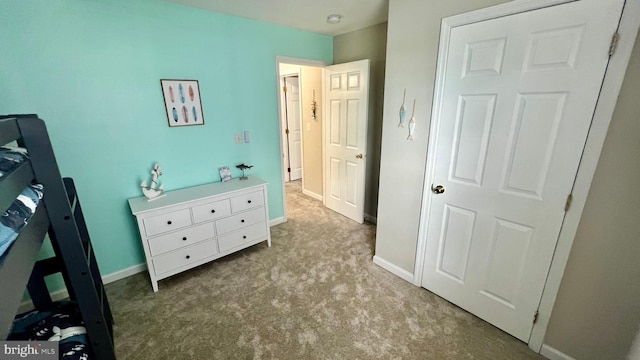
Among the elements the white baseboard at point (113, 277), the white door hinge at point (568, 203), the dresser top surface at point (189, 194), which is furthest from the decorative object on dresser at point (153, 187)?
the white door hinge at point (568, 203)

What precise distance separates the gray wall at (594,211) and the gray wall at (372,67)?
971 mm

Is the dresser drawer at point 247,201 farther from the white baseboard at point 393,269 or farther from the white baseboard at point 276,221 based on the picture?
the white baseboard at point 393,269

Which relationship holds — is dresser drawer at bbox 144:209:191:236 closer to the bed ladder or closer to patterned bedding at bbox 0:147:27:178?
the bed ladder

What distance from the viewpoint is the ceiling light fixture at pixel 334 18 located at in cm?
247

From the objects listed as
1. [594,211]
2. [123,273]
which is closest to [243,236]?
[123,273]

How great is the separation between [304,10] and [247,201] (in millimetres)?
1926

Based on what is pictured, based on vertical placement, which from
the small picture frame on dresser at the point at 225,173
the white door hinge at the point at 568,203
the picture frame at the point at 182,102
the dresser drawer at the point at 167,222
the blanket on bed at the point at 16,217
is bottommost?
the dresser drawer at the point at 167,222

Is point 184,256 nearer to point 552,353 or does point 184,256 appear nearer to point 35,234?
point 35,234

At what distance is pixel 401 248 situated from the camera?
7.31ft

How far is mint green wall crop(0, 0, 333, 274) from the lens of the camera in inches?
67.5

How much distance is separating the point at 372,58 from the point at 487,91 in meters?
1.70

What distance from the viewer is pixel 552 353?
152 centimetres

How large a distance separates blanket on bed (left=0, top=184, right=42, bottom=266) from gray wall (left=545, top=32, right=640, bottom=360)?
234 cm

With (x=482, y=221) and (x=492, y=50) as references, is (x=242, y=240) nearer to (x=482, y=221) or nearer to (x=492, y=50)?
(x=482, y=221)
